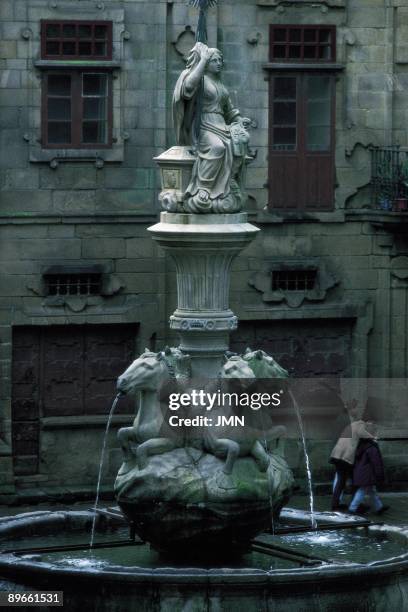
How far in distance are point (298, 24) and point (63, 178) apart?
400 centimetres

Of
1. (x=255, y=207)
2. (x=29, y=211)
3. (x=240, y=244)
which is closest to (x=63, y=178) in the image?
(x=29, y=211)

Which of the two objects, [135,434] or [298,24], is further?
[298,24]

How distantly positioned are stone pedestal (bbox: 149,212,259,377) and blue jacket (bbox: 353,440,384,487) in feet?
23.6

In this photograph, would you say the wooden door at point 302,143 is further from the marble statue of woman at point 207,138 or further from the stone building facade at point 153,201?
the marble statue of woman at point 207,138

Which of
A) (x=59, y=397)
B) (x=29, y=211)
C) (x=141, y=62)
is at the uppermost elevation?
(x=141, y=62)

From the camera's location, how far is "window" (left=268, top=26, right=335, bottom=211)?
1308 inches

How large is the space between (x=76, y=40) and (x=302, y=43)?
327cm

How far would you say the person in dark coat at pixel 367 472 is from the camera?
3039 cm

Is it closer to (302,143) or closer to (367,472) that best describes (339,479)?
(367,472)

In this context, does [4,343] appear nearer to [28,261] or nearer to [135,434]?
[28,261]

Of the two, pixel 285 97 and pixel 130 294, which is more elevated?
pixel 285 97

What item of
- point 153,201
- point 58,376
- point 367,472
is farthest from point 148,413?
point 153,201

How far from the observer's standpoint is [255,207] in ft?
109

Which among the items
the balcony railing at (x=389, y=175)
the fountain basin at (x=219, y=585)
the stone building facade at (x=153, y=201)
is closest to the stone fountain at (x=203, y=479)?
the fountain basin at (x=219, y=585)
